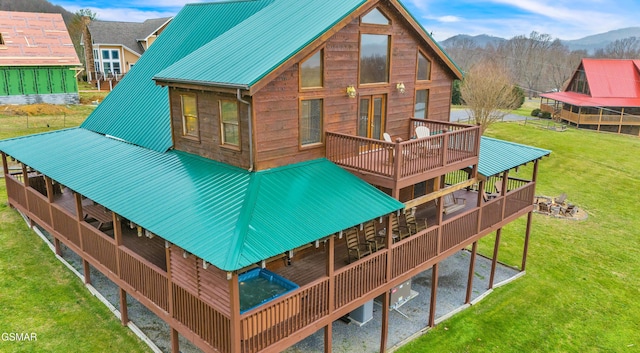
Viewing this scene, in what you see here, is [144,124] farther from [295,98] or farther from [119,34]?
[119,34]

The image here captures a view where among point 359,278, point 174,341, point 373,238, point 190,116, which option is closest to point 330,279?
point 359,278

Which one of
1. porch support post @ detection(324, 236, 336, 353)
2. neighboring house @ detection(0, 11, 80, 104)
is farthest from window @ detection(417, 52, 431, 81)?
neighboring house @ detection(0, 11, 80, 104)

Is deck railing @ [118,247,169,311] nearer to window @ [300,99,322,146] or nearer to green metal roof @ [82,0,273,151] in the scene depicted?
green metal roof @ [82,0,273,151]

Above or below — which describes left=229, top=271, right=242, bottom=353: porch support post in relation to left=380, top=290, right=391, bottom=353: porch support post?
above

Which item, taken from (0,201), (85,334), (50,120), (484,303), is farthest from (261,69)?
(50,120)

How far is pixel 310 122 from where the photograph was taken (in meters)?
13.5

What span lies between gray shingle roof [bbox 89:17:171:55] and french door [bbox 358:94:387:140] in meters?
53.3

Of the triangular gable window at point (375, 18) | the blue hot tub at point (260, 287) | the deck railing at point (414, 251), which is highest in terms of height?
the triangular gable window at point (375, 18)

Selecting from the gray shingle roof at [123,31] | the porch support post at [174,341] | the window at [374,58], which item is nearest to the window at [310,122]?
the window at [374,58]

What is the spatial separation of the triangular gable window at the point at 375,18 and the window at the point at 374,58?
38 cm

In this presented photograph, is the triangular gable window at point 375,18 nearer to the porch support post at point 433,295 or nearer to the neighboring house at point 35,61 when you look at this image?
the porch support post at point 433,295

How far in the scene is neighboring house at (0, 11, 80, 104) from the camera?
41.5 m

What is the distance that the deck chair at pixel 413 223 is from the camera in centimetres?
1548

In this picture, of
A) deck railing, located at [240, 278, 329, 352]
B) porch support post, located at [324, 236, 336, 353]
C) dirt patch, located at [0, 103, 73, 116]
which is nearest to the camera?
deck railing, located at [240, 278, 329, 352]
